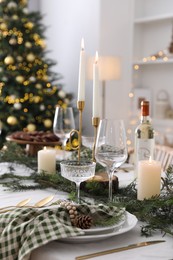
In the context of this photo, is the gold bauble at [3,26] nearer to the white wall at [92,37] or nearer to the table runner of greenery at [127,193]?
the white wall at [92,37]

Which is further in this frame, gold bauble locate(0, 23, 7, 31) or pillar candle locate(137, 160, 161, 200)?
gold bauble locate(0, 23, 7, 31)

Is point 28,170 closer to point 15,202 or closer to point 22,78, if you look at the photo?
point 15,202

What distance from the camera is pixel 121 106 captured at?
473cm

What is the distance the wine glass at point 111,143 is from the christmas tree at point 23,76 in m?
2.91

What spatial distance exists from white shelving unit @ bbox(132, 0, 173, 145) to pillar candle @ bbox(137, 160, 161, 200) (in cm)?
295

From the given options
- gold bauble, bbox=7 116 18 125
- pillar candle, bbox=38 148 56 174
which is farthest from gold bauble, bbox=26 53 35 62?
pillar candle, bbox=38 148 56 174

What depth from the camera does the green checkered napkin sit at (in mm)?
1045

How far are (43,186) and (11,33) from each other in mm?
3020

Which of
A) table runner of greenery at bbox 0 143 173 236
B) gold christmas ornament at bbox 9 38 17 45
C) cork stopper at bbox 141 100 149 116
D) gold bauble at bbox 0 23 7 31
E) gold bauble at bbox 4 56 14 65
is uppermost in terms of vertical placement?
gold bauble at bbox 0 23 7 31

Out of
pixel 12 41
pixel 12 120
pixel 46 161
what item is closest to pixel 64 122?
pixel 46 161

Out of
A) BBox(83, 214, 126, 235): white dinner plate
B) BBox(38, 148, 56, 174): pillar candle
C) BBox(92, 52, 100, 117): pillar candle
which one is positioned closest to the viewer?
BBox(83, 214, 126, 235): white dinner plate

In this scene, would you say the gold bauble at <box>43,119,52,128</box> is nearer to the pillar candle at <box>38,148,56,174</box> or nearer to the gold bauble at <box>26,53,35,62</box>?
the gold bauble at <box>26,53,35,62</box>

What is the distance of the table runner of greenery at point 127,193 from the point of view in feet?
4.00

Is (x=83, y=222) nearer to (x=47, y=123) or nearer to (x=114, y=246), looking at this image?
(x=114, y=246)
